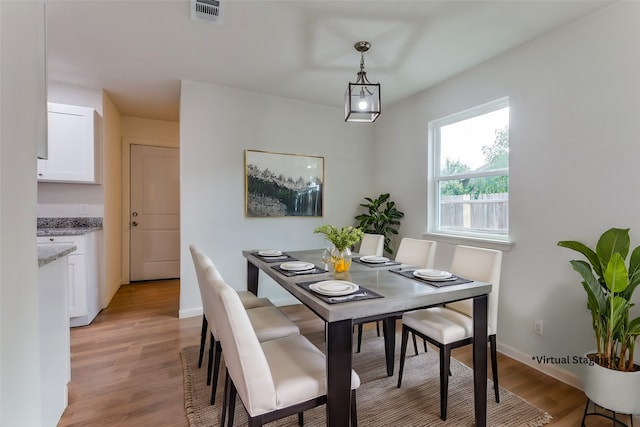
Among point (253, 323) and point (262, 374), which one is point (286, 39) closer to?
point (253, 323)

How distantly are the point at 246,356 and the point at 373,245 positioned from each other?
6.84 feet

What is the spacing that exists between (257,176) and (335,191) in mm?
1077

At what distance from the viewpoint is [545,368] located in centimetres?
225

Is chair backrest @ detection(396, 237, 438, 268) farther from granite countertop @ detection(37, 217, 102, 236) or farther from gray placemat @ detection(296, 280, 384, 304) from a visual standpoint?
granite countertop @ detection(37, 217, 102, 236)

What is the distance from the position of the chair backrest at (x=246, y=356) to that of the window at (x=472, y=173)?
237 cm

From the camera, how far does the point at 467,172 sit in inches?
118

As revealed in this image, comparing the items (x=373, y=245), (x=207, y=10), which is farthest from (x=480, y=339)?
(x=207, y=10)

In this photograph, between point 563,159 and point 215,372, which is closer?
point 215,372

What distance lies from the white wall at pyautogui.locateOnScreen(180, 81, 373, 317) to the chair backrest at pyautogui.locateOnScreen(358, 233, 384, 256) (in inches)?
37.7

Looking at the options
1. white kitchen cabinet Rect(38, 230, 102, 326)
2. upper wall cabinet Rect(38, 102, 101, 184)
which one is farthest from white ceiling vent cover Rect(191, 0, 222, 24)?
white kitchen cabinet Rect(38, 230, 102, 326)

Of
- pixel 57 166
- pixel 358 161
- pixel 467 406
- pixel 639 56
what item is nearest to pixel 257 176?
pixel 358 161

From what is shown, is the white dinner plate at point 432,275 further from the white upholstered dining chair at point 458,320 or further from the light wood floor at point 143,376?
the light wood floor at point 143,376

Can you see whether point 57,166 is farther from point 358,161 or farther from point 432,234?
point 432,234

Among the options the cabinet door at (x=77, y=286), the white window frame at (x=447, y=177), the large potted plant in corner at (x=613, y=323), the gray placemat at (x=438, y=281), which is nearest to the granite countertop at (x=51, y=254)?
the cabinet door at (x=77, y=286)
